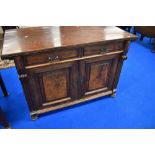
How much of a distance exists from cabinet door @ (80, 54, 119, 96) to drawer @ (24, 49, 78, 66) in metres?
0.17

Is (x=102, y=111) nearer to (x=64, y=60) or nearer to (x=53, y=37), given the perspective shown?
(x=64, y=60)

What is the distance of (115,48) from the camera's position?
138 cm

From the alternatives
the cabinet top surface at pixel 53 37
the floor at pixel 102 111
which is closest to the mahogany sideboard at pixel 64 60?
the cabinet top surface at pixel 53 37

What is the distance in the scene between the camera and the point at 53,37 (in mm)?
1259

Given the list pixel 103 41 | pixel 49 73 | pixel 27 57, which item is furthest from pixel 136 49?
pixel 27 57

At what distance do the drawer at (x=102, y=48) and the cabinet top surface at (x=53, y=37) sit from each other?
0.07m

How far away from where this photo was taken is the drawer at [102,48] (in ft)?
4.16

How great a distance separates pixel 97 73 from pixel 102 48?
296mm

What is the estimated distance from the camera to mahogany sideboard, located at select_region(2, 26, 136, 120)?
1118mm

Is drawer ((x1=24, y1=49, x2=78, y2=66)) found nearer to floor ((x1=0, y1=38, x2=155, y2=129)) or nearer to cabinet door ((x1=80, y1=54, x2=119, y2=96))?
cabinet door ((x1=80, y1=54, x2=119, y2=96))

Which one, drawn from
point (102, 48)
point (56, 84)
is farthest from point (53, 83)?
point (102, 48)

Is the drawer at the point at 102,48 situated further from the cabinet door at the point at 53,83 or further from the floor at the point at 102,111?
the floor at the point at 102,111
